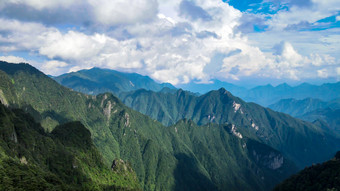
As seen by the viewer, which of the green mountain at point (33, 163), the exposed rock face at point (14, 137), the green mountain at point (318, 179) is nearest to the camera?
the green mountain at point (33, 163)

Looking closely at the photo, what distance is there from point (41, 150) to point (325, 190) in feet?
573

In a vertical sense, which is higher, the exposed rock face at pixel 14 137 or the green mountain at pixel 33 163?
the exposed rock face at pixel 14 137

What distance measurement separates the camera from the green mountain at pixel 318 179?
15825 centimetres

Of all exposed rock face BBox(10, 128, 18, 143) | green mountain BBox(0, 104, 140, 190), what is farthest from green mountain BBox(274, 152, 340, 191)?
exposed rock face BBox(10, 128, 18, 143)

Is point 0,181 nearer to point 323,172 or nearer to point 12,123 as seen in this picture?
point 12,123

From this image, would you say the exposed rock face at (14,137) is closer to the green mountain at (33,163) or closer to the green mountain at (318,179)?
the green mountain at (33,163)

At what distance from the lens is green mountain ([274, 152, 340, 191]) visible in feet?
519

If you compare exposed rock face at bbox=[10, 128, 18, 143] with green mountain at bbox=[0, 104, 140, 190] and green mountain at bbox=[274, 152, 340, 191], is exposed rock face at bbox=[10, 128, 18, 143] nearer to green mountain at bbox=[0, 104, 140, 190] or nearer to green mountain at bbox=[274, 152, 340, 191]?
green mountain at bbox=[0, 104, 140, 190]

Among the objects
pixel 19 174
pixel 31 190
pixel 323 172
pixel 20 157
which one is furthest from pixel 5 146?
pixel 323 172

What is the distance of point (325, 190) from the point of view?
152250 mm

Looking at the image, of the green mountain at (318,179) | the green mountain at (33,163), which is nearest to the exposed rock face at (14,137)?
the green mountain at (33,163)

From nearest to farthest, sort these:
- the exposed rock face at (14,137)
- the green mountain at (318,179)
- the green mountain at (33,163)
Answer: the green mountain at (33,163)
the exposed rock face at (14,137)
the green mountain at (318,179)

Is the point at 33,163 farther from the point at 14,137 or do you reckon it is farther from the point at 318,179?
the point at 318,179

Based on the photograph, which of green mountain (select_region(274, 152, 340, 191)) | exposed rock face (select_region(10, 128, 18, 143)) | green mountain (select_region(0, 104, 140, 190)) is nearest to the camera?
green mountain (select_region(0, 104, 140, 190))
